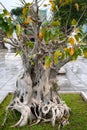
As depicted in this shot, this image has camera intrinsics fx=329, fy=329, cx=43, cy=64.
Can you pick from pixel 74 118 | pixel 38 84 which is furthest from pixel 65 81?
pixel 38 84

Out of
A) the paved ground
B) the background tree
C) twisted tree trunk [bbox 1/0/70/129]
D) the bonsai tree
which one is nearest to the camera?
the background tree

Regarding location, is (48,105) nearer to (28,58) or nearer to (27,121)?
(27,121)

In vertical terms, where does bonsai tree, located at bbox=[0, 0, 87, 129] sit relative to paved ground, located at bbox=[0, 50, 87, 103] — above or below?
above

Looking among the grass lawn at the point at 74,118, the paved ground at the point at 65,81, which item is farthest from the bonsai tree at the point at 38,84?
the paved ground at the point at 65,81

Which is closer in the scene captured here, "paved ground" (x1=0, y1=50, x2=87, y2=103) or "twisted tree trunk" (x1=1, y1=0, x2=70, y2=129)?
"twisted tree trunk" (x1=1, y1=0, x2=70, y2=129)

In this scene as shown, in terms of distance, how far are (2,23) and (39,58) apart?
1.55 meters

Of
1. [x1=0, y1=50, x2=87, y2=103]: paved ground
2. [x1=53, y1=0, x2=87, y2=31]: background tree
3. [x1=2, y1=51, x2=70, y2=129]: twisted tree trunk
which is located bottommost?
[x1=0, y1=50, x2=87, y2=103]: paved ground

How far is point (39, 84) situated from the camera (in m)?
5.34

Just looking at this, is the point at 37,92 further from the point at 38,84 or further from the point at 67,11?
the point at 67,11

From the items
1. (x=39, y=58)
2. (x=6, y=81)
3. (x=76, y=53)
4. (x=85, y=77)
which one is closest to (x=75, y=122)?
(x=39, y=58)

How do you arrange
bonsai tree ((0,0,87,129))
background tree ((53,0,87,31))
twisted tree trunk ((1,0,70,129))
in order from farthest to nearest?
twisted tree trunk ((1,0,70,129)) < bonsai tree ((0,0,87,129)) < background tree ((53,0,87,31))

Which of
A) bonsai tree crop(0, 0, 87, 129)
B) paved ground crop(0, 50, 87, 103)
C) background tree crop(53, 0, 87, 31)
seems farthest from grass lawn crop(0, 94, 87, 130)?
paved ground crop(0, 50, 87, 103)

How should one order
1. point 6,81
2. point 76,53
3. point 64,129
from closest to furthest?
1. point 76,53
2. point 64,129
3. point 6,81

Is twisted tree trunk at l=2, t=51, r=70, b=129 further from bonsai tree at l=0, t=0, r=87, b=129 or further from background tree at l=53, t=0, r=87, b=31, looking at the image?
background tree at l=53, t=0, r=87, b=31
